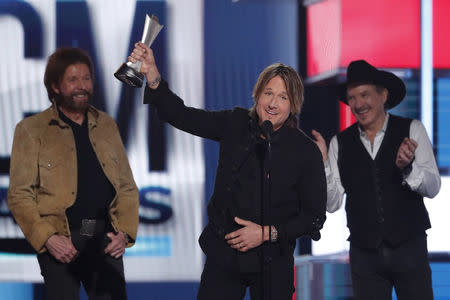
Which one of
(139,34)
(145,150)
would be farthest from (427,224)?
(139,34)

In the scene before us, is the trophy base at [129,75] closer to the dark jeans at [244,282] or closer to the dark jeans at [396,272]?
the dark jeans at [244,282]

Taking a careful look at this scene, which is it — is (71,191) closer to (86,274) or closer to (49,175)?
(49,175)

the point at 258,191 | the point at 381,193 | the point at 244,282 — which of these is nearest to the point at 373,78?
the point at 381,193

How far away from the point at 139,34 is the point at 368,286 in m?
2.20

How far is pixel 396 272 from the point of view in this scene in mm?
3414

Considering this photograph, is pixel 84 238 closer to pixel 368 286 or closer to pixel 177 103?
pixel 177 103

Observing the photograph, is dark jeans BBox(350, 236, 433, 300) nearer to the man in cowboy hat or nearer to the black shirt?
the man in cowboy hat

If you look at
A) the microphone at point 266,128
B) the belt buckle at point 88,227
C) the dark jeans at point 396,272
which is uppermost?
the microphone at point 266,128

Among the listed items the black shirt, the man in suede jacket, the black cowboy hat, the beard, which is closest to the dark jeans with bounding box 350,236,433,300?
the black cowboy hat

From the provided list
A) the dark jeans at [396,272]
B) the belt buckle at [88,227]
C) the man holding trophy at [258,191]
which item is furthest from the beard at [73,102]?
the dark jeans at [396,272]

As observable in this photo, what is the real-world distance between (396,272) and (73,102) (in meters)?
Result: 1.85

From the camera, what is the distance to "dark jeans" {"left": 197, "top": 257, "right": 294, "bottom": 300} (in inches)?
103

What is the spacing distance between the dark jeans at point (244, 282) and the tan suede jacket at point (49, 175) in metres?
0.77

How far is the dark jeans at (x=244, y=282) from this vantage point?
2.62 meters
